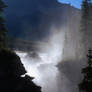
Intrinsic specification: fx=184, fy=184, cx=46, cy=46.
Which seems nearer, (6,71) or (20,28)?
(6,71)

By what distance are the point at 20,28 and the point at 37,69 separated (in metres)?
144

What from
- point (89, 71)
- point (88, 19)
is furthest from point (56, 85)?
point (89, 71)

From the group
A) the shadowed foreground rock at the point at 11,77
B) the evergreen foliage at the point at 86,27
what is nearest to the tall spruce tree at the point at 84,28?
the evergreen foliage at the point at 86,27

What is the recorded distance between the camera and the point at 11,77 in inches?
771

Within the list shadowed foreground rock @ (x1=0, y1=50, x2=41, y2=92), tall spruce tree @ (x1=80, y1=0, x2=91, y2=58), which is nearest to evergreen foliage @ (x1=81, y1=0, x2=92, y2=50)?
tall spruce tree @ (x1=80, y1=0, x2=91, y2=58)

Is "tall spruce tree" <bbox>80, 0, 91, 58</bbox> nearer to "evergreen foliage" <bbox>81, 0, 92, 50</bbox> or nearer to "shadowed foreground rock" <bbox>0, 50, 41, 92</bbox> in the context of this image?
"evergreen foliage" <bbox>81, 0, 92, 50</bbox>

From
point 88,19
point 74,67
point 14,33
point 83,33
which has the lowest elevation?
point 74,67

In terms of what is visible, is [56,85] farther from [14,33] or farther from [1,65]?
[14,33]

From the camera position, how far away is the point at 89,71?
14.0m

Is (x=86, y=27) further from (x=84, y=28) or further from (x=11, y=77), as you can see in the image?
(x=11, y=77)

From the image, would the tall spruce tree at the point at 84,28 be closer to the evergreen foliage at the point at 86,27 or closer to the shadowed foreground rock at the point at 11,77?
the evergreen foliage at the point at 86,27

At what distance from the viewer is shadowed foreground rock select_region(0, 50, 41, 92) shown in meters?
18.9

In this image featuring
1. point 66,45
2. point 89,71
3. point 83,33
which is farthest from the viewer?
point 66,45

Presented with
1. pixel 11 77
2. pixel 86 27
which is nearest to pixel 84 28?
pixel 86 27
